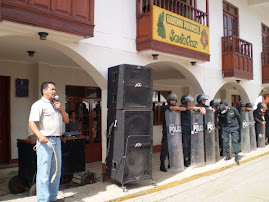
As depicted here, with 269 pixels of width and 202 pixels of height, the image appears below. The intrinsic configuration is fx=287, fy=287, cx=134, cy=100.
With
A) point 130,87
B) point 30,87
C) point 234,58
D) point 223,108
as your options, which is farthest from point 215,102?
point 30,87

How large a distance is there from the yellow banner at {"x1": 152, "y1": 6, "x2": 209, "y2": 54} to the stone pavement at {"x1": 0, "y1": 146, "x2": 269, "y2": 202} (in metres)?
3.32

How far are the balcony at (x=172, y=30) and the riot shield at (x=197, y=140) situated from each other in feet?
5.68

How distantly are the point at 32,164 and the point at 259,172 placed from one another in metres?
5.72

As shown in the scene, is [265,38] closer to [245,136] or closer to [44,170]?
[245,136]

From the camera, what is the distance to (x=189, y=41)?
26.3 feet

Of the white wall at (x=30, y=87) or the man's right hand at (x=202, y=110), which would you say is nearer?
the man's right hand at (x=202, y=110)

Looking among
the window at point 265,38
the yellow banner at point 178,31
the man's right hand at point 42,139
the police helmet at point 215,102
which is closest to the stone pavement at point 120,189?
the man's right hand at point 42,139

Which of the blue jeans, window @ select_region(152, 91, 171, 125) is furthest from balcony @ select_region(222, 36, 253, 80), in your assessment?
the blue jeans

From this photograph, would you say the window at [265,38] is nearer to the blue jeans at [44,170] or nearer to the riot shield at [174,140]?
the riot shield at [174,140]

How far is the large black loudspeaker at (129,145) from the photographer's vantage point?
18.4ft

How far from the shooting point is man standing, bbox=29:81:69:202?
427 centimetres

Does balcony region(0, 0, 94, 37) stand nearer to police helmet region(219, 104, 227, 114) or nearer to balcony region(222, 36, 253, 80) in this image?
police helmet region(219, 104, 227, 114)

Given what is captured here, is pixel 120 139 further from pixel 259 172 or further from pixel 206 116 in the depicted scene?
pixel 259 172

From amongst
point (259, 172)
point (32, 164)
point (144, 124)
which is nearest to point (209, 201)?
point (144, 124)
